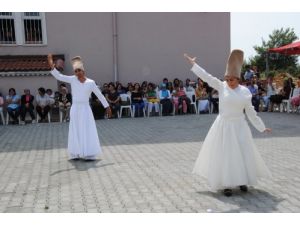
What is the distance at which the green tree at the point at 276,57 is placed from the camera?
148 feet

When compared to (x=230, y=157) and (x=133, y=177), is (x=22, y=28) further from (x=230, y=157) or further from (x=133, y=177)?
(x=230, y=157)

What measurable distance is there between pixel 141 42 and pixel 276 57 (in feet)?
101

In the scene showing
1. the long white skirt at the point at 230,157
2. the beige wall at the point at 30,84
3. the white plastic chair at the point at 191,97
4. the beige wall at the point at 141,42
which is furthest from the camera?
the beige wall at the point at 141,42

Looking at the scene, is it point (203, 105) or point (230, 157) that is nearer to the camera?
point (230, 157)

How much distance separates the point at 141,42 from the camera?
1805 centimetres

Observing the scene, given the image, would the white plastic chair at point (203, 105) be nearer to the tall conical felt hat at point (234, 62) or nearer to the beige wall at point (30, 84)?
the beige wall at point (30, 84)

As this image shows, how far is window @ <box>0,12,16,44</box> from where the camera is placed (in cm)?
1684

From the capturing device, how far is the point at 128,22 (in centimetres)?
1792

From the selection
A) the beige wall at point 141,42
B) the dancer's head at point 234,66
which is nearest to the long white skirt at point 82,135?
the dancer's head at point 234,66

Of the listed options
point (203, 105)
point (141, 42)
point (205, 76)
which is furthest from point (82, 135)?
point (141, 42)

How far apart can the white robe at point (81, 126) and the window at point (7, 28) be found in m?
10.2

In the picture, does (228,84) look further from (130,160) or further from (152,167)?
(130,160)

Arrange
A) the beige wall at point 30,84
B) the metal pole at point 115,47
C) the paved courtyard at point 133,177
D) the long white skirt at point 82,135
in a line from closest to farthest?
the paved courtyard at point 133,177 → the long white skirt at point 82,135 → the beige wall at point 30,84 → the metal pole at point 115,47

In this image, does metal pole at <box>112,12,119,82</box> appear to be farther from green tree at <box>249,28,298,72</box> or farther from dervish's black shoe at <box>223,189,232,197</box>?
green tree at <box>249,28,298,72</box>
